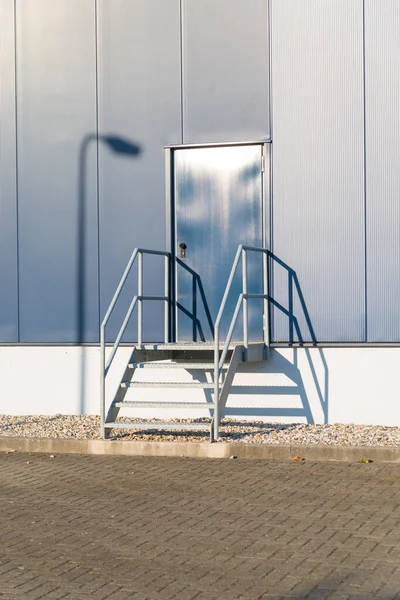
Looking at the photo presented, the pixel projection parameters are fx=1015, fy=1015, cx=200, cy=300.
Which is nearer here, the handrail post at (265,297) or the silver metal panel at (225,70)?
the handrail post at (265,297)

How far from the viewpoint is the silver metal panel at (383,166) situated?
496 inches

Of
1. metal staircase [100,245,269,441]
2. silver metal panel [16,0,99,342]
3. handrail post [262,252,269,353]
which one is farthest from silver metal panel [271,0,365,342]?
silver metal panel [16,0,99,342]

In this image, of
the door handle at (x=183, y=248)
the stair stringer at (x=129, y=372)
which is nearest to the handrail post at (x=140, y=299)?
the stair stringer at (x=129, y=372)

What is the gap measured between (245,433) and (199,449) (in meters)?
0.98

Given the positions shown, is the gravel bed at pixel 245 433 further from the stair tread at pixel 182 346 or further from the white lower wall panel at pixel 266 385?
the stair tread at pixel 182 346

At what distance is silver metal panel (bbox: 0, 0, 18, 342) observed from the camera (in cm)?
1444

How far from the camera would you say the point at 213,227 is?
13.5 meters

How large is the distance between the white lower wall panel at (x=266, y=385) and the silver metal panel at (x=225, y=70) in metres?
3.05

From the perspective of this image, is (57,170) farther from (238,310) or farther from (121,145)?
(238,310)

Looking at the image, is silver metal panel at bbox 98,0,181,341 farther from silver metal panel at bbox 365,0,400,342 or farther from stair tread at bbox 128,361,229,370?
silver metal panel at bbox 365,0,400,342

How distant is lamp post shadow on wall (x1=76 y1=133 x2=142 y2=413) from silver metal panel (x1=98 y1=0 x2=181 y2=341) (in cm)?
7

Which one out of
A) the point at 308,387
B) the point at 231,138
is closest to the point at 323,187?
the point at 231,138

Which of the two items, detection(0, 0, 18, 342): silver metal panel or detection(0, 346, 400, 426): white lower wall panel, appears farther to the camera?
detection(0, 0, 18, 342): silver metal panel

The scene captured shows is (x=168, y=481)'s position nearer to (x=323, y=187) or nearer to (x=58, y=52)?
(x=323, y=187)
